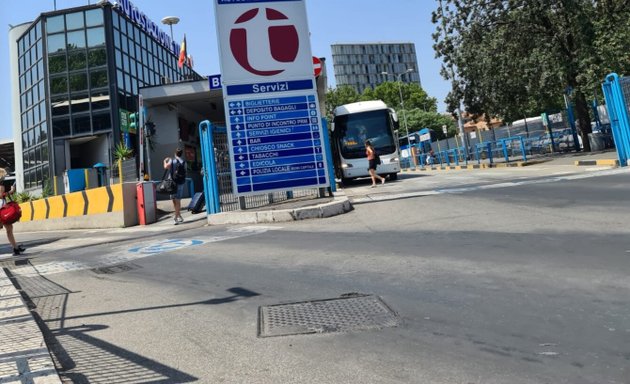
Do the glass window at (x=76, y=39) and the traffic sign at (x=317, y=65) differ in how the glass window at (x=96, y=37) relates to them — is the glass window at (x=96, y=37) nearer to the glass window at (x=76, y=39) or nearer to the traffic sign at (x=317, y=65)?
the glass window at (x=76, y=39)

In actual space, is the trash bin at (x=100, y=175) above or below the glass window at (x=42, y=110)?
below

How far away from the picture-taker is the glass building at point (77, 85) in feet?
90.4

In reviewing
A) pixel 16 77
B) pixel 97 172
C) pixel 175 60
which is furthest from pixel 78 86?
pixel 175 60

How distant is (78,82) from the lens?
2795 cm

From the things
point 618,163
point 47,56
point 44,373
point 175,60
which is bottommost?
point 44,373

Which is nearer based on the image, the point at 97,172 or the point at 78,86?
the point at 97,172

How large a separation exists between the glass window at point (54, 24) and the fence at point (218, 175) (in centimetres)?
2398

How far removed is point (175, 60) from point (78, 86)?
40.3ft

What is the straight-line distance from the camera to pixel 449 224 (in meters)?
7.09

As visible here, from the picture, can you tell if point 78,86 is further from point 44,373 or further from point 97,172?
point 44,373

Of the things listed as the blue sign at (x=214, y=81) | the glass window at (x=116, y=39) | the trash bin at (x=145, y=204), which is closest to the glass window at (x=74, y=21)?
the glass window at (x=116, y=39)

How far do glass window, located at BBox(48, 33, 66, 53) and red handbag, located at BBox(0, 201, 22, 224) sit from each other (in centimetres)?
2342

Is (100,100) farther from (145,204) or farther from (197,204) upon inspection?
(197,204)

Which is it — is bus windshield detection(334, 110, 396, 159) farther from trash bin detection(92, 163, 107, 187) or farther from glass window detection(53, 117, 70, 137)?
glass window detection(53, 117, 70, 137)
